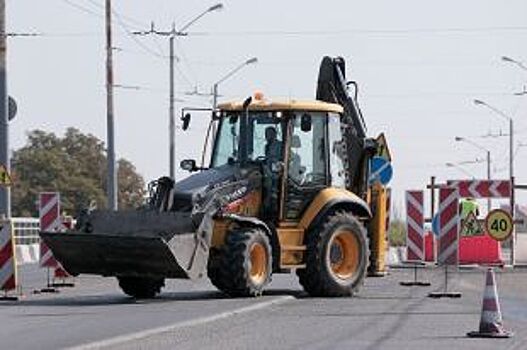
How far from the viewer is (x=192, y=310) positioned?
18328 mm

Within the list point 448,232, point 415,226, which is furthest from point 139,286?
point 415,226

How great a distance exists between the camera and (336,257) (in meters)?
22.1

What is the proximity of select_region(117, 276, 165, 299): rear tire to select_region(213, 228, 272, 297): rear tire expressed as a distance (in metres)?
1.18

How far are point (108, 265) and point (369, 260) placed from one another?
4.95 m

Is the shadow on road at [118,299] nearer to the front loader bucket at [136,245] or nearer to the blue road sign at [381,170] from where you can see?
the front loader bucket at [136,245]

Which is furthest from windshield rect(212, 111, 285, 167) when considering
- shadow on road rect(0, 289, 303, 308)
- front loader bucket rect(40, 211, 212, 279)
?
front loader bucket rect(40, 211, 212, 279)

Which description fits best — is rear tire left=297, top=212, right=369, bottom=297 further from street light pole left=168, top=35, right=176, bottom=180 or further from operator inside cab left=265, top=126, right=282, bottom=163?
street light pole left=168, top=35, right=176, bottom=180

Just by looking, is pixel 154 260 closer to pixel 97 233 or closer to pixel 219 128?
pixel 97 233

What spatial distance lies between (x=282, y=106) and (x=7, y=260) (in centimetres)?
485

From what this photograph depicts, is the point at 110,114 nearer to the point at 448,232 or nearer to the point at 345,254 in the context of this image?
the point at 448,232

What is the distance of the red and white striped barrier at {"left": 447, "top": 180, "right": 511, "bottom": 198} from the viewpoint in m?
37.8

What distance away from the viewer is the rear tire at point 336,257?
21344 millimetres

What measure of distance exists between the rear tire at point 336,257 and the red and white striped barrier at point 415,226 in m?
5.68

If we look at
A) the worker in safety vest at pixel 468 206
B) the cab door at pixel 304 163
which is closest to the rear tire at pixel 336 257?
the cab door at pixel 304 163
